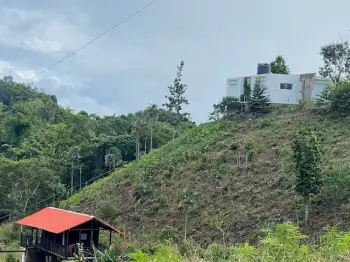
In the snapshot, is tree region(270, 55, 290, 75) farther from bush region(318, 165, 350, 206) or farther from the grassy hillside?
bush region(318, 165, 350, 206)

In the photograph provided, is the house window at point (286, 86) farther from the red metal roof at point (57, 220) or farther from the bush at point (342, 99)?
the red metal roof at point (57, 220)

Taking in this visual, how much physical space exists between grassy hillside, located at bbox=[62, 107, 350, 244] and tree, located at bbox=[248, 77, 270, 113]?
2.74ft

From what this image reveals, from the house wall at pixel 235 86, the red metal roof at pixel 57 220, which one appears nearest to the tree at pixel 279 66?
the house wall at pixel 235 86

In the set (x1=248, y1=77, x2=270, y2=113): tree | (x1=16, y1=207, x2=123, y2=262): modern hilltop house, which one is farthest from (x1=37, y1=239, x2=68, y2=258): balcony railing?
(x1=248, y1=77, x2=270, y2=113): tree

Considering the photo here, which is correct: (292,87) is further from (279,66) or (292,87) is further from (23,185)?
(23,185)

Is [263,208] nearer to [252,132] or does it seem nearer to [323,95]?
[252,132]

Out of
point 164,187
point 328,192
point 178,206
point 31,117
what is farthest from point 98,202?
point 31,117

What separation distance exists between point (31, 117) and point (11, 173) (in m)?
20.5

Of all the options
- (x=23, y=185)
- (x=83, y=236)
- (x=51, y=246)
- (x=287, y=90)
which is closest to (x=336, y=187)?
(x=83, y=236)

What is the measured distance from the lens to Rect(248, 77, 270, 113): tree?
2800 centimetres

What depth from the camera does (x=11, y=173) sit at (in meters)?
26.2

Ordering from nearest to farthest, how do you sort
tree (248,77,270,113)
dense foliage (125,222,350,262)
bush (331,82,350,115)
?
dense foliage (125,222,350,262) < bush (331,82,350,115) < tree (248,77,270,113)

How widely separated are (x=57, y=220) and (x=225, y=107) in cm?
1452

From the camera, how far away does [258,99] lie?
1104 inches
